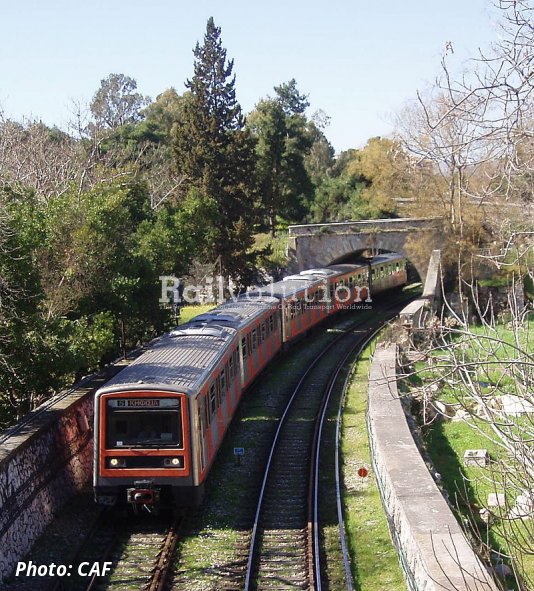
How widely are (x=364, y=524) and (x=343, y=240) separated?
28243 millimetres

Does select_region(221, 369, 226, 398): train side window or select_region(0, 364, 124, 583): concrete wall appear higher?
select_region(221, 369, 226, 398): train side window

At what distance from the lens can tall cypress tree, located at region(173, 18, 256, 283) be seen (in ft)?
121

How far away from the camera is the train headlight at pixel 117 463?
1142 cm

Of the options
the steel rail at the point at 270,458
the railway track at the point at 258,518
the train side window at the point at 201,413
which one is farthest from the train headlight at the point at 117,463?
the steel rail at the point at 270,458

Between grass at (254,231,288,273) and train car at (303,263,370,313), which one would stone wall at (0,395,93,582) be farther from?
grass at (254,231,288,273)

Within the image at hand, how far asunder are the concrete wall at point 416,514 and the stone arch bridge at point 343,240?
73.8 ft

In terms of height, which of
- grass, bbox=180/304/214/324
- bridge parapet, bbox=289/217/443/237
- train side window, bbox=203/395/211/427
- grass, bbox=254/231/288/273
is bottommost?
grass, bbox=180/304/214/324

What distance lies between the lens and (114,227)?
19156 millimetres

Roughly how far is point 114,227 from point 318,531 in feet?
33.5

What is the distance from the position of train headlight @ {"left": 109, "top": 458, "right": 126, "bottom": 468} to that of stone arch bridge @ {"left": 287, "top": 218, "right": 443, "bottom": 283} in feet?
88.9

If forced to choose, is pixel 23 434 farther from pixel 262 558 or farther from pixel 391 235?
pixel 391 235

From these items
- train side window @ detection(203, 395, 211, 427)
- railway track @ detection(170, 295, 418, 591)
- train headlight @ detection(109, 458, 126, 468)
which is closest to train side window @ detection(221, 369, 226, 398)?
railway track @ detection(170, 295, 418, 591)

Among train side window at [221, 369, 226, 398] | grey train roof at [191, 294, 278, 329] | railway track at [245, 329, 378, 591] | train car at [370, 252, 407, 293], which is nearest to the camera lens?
railway track at [245, 329, 378, 591]

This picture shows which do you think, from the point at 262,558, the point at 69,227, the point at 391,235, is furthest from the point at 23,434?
the point at 391,235
